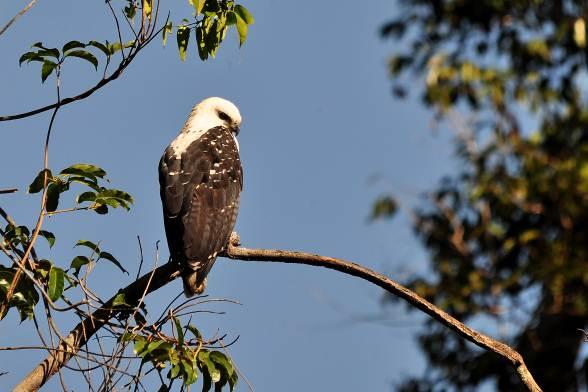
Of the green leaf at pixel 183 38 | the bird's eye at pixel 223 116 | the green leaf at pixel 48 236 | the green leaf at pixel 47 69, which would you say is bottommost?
the green leaf at pixel 48 236

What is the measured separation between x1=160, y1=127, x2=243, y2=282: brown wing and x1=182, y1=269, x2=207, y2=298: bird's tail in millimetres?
27

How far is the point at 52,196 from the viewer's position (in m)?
3.86

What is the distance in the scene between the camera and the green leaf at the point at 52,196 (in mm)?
3848

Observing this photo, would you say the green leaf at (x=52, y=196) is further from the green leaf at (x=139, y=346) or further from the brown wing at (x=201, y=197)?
the brown wing at (x=201, y=197)

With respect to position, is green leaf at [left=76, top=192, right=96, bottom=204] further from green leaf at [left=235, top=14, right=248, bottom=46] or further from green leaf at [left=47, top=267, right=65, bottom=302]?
green leaf at [left=235, top=14, right=248, bottom=46]

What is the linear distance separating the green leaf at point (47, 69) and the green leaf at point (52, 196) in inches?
14.9

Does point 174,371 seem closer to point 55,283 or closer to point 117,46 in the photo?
point 55,283

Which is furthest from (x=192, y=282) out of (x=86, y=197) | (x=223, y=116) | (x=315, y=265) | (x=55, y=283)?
(x=223, y=116)

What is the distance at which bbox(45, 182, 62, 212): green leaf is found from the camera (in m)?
3.85

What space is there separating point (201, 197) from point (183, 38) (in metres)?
1.38

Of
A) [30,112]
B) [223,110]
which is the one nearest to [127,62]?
[30,112]

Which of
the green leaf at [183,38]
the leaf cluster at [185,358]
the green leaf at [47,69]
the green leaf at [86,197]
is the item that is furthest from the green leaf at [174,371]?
the green leaf at [183,38]

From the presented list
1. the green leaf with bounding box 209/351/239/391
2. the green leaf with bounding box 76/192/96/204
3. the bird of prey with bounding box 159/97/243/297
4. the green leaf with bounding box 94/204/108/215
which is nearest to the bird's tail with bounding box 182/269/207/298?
the bird of prey with bounding box 159/97/243/297

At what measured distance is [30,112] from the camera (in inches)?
153
